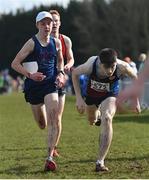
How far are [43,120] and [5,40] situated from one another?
263 feet

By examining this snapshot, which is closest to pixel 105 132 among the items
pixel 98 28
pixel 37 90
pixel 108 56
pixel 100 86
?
pixel 100 86

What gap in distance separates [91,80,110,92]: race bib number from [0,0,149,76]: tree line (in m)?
57.9

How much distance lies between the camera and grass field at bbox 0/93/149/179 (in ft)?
25.7

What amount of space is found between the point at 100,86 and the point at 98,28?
69545 mm

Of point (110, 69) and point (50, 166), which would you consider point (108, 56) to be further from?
point (50, 166)

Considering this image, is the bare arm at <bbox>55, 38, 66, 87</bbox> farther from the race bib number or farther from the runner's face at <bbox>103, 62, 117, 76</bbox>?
the runner's face at <bbox>103, 62, 117, 76</bbox>

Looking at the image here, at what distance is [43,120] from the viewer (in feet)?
30.0

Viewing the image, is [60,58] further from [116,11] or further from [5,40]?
[5,40]

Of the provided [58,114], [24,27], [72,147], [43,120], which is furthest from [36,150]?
[24,27]

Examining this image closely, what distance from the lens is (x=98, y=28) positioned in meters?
77.5

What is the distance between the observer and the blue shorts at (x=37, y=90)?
8.42 metres

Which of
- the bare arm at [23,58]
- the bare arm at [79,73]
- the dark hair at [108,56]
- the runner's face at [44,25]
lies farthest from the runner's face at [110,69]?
the runner's face at [44,25]

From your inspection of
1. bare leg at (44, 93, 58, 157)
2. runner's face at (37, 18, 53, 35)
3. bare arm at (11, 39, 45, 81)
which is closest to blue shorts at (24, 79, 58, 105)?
bare leg at (44, 93, 58, 157)

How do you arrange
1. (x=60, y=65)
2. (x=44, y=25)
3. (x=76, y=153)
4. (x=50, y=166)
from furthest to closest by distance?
(x=76, y=153) < (x=60, y=65) < (x=44, y=25) < (x=50, y=166)
